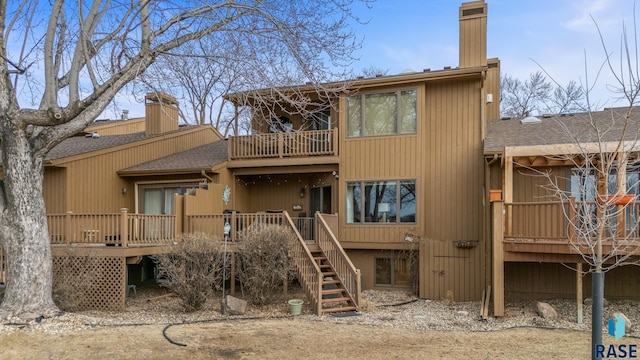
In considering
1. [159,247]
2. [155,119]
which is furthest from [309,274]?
[155,119]

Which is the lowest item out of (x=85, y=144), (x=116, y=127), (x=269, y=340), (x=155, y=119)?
(x=269, y=340)

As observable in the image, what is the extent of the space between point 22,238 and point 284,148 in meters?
7.18

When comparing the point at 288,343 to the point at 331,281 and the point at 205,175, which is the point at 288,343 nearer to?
the point at 331,281

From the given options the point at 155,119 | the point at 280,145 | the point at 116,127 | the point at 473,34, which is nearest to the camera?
the point at 473,34

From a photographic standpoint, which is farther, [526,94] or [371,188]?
[526,94]

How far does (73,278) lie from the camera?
10.1 meters

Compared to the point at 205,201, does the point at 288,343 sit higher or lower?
lower

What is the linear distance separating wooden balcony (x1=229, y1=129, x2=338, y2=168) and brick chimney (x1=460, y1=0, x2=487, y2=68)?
413cm

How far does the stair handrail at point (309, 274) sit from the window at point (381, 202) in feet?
9.00

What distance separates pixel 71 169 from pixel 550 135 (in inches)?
507

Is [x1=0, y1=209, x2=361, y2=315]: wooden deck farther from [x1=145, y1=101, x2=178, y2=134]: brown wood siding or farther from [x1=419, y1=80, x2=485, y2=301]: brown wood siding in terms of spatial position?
[x1=145, y1=101, x2=178, y2=134]: brown wood siding

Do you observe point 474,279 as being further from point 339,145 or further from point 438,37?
point 438,37

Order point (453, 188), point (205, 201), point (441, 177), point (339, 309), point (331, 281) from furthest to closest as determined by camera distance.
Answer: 1. point (205, 201)
2. point (441, 177)
3. point (453, 188)
4. point (331, 281)
5. point (339, 309)

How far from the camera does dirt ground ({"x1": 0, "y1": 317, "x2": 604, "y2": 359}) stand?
7121 millimetres
